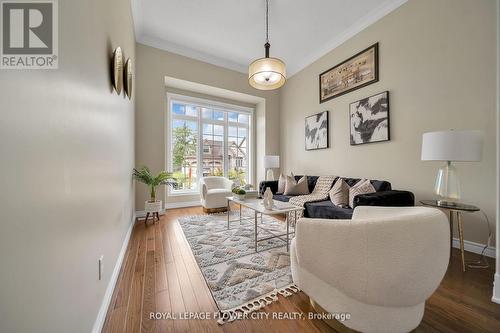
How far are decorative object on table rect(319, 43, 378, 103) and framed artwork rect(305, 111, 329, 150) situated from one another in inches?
14.1

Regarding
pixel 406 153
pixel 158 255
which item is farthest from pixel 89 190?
pixel 406 153

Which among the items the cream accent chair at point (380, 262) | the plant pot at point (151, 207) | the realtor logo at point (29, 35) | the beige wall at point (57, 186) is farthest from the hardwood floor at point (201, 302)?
the realtor logo at point (29, 35)

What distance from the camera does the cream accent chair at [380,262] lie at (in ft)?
3.01

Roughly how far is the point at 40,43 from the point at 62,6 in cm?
28

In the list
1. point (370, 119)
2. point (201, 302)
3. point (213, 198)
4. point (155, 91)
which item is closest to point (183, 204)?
point (213, 198)

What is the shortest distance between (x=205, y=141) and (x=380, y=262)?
4.58m

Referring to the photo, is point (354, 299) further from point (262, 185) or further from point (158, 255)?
point (262, 185)

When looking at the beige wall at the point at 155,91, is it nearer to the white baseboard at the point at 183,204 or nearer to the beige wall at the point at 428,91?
the white baseboard at the point at 183,204

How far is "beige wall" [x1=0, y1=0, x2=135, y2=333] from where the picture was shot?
0.54m

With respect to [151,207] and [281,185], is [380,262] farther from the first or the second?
[151,207]

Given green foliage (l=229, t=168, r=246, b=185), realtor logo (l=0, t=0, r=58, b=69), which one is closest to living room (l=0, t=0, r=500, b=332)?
realtor logo (l=0, t=0, r=58, b=69)

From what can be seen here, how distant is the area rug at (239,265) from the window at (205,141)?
189 cm

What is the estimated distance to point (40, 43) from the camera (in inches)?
28.1

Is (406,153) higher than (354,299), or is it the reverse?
(406,153)
